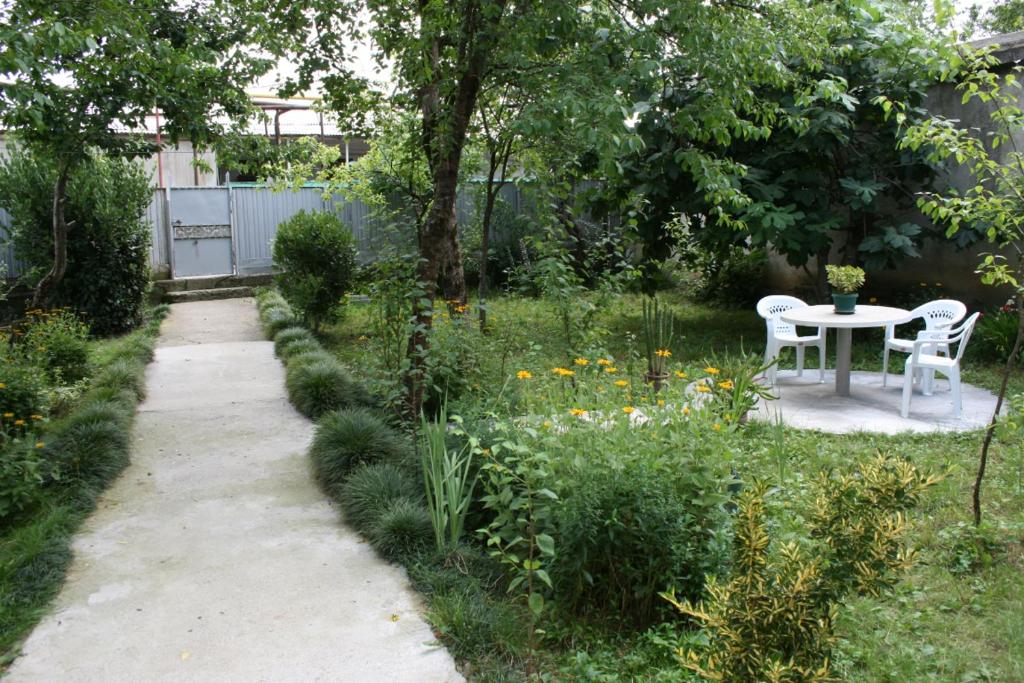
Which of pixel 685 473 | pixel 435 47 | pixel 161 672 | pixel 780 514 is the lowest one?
pixel 161 672

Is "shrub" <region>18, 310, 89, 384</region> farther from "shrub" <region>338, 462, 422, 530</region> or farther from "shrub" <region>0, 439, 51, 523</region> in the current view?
"shrub" <region>338, 462, 422, 530</region>

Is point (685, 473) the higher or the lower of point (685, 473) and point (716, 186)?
the lower

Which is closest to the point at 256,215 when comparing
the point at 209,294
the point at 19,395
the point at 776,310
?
the point at 209,294

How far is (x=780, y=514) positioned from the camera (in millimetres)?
3539

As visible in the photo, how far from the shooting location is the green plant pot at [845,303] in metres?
7.09

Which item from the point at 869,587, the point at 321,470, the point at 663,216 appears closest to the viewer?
the point at 869,587

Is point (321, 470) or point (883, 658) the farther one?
point (321, 470)

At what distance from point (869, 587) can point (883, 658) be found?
35.0 inches

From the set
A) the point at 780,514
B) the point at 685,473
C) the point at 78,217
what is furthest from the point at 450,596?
the point at 78,217

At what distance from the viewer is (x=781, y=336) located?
7680mm

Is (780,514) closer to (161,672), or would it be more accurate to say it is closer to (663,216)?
(161,672)

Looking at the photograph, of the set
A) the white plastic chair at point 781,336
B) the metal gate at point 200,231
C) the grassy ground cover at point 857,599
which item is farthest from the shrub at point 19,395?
the metal gate at point 200,231

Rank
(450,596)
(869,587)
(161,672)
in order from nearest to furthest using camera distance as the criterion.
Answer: (869,587) → (161,672) → (450,596)

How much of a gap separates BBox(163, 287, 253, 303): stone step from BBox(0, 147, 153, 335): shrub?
2239 mm
